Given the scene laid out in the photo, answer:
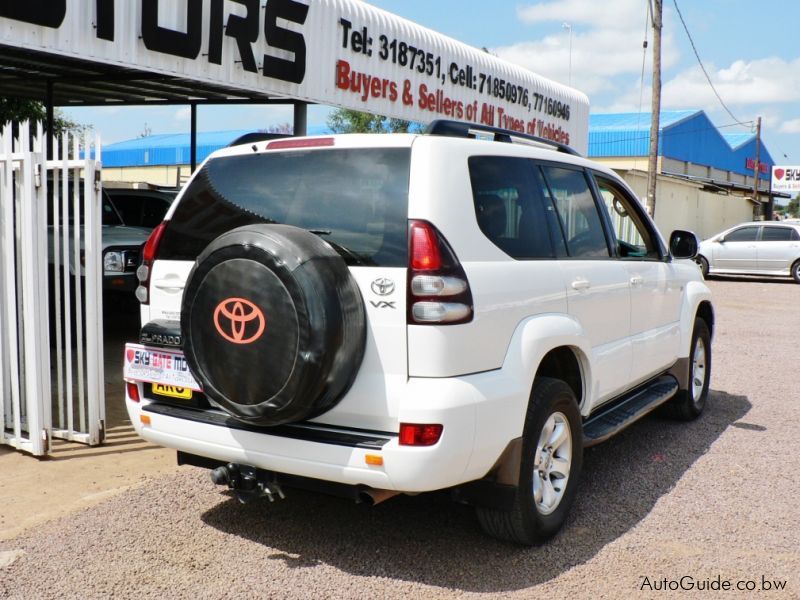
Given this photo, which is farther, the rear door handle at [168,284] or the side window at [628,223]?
the side window at [628,223]

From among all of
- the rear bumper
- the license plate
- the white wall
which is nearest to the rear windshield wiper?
the rear bumper

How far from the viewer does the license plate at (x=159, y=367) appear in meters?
3.84

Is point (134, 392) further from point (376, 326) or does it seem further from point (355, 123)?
point (355, 123)

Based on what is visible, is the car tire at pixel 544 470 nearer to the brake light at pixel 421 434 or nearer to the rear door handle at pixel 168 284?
the brake light at pixel 421 434

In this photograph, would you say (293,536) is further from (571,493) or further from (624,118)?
(624,118)

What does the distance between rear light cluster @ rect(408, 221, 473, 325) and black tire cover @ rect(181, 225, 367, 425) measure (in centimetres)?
25

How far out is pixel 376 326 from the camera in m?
3.41

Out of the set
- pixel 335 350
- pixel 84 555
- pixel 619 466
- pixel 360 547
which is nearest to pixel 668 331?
pixel 619 466

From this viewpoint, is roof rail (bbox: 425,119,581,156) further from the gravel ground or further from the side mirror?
the side mirror

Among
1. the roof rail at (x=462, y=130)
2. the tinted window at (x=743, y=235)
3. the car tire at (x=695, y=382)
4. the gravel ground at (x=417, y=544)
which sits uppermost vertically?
the roof rail at (x=462, y=130)

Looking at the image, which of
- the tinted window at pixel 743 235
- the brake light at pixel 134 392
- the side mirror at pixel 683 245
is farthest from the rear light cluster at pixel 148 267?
the tinted window at pixel 743 235

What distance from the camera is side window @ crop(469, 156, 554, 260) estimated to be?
12.4 ft

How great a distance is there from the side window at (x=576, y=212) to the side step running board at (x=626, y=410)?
948 millimetres

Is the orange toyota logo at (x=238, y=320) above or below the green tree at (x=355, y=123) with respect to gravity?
below
